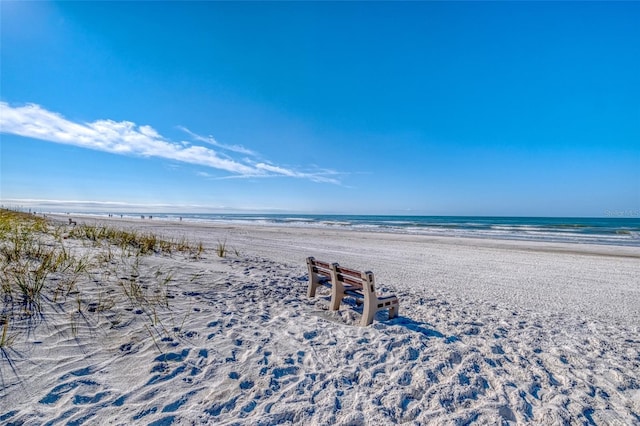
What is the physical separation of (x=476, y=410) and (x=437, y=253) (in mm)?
11905

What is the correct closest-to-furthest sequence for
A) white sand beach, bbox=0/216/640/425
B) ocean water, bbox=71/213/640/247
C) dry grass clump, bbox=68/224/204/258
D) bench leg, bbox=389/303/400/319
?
white sand beach, bbox=0/216/640/425
bench leg, bbox=389/303/400/319
dry grass clump, bbox=68/224/204/258
ocean water, bbox=71/213/640/247

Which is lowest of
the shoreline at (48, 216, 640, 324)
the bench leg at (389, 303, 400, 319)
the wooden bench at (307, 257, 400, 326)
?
the shoreline at (48, 216, 640, 324)

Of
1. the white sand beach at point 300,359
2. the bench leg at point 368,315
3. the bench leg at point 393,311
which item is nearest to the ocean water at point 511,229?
the white sand beach at point 300,359

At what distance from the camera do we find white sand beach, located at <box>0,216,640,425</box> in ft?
8.95

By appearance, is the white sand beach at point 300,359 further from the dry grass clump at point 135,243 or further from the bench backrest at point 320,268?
the dry grass clump at point 135,243

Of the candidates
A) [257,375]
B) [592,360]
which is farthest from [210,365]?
[592,360]

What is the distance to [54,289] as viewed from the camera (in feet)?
15.8

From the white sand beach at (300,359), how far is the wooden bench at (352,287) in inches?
8.0

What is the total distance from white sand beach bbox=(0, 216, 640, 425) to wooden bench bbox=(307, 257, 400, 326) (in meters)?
0.20

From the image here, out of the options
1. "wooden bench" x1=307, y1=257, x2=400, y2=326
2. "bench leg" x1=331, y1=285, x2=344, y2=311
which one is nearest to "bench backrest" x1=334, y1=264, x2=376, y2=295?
"wooden bench" x1=307, y1=257, x2=400, y2=326

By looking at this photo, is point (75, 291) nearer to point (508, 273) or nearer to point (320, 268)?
point (320, 268)

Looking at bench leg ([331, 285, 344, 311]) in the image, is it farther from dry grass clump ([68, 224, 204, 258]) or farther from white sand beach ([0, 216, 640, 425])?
dry grass clump ([68, 224, 204, 258])

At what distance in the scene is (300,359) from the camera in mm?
3588

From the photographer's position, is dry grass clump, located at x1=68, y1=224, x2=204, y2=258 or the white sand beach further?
dry grass clump, located at x1=68, y1=224, x2=204, y2=258
